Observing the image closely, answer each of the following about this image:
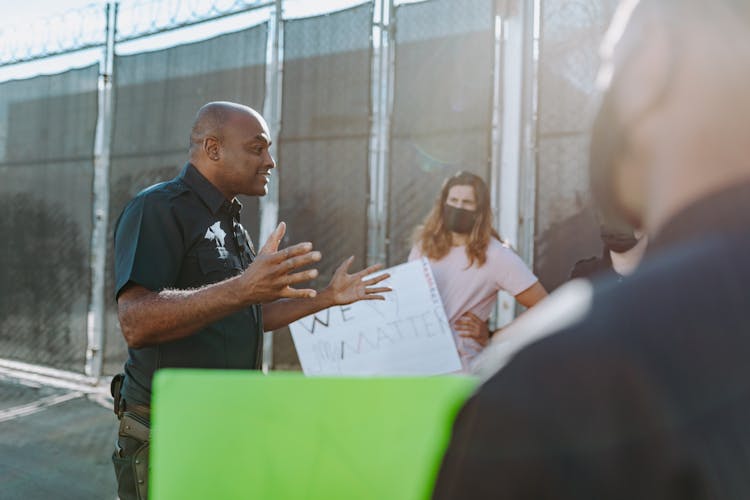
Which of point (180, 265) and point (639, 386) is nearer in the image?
point (639, 386)

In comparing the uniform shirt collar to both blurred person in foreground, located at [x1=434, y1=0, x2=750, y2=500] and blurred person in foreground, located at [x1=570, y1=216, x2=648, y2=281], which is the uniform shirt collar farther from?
blurred person in foreground, located at [x1=434, y1=0, x2=750, y2=500]

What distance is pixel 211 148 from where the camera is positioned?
2.24 m

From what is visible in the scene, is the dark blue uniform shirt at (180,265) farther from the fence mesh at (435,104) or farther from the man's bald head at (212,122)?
the fence mesh at (435,104)

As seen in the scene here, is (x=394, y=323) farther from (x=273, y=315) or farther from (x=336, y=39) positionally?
(x=336, y=39)

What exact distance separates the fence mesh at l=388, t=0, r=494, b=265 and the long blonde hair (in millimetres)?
1460

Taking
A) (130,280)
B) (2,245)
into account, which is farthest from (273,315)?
(2,245)

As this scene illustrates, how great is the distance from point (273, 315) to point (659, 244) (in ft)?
6.52

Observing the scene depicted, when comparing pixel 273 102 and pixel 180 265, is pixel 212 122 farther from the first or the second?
pixel 273 102

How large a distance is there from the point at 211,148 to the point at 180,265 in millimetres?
490

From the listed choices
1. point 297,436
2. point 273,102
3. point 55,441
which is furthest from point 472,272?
point 55,441

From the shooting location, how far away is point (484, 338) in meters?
3.22

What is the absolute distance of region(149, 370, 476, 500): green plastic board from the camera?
2.91 feet

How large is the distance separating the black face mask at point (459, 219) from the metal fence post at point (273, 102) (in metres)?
2.66

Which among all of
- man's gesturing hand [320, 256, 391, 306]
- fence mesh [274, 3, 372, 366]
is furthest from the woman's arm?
fence mesh [274, 3, 372, 366]
